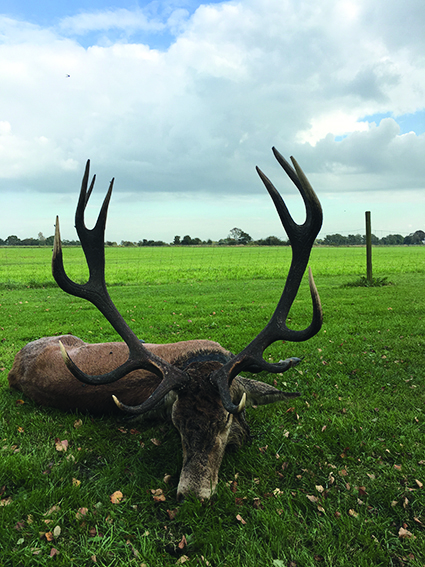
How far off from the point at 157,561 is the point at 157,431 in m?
2.05

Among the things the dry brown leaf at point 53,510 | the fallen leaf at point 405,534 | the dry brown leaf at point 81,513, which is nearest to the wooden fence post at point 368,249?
the fallen leaf at point 405,534

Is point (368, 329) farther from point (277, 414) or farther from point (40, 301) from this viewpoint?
point (40, 301)

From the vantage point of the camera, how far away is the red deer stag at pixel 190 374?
364 cm

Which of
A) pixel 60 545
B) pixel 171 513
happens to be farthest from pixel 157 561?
pixel 60 545

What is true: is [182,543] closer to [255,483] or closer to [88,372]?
[255,483]

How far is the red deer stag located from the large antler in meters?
0.01

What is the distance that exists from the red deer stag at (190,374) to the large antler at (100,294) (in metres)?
0.01

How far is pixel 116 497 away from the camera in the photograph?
3.62 metres

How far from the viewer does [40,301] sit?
621 inches

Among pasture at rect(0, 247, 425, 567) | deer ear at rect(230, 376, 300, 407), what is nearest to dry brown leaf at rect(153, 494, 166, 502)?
pasture at rect(0, 247, 425, 567)

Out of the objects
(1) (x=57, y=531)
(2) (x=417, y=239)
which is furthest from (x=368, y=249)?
(2) (x=417, y=239)

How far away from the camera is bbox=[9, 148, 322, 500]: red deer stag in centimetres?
364

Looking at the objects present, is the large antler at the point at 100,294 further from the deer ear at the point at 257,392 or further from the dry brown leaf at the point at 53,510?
the dry brown leaf at the point at 53,510

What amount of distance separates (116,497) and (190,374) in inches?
55.3
